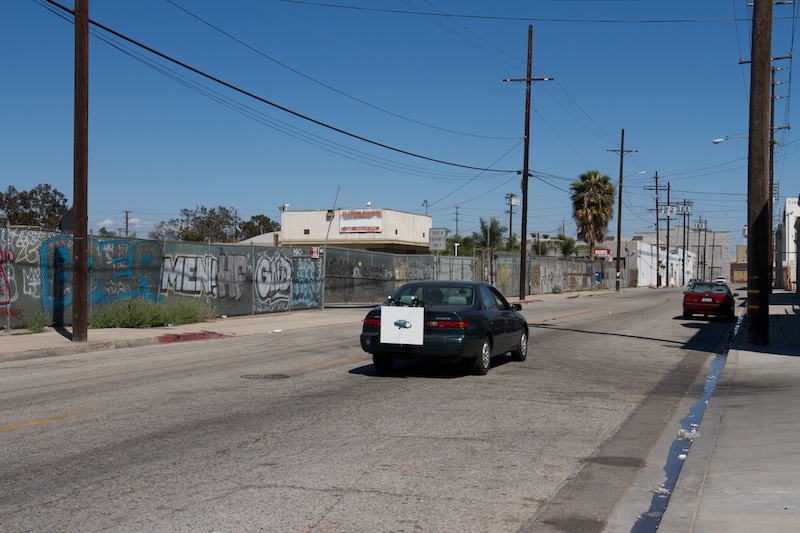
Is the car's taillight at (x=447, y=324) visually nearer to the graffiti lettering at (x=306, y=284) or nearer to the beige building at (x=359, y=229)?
the graffiti lettering at (x=306, y=284)

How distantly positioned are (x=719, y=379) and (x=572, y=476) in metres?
7.76

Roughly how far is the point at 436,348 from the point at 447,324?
39cm

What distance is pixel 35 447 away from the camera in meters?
7.38

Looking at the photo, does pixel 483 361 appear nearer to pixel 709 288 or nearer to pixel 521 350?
pixel 521 350

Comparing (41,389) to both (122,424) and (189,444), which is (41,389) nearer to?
(122,424)

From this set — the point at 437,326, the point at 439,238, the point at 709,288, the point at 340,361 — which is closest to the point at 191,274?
the point at 340,361

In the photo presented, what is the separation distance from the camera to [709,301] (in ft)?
96.1

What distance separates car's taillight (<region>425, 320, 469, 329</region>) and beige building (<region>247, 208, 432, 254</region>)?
170 feet

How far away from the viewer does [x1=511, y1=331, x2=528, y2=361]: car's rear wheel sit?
48.7 feet

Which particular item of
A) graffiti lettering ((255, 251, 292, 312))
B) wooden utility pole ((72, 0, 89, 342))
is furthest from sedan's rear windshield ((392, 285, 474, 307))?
graffiti lettering ((255, 251, 292, 312))

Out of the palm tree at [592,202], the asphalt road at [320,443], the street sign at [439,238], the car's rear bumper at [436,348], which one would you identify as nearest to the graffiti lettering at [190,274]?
the asphalt road at [320,443]

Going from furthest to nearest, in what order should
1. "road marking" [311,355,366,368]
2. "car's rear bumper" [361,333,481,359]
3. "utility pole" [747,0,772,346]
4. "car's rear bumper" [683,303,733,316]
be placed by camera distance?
1. "car's rear bumper" [683,303,733,316]
2. "utility pole" [747,0,772,346]
3. "road marking" [311,355,366,368]
4. "car's rear bumper" [361,333,481,359]

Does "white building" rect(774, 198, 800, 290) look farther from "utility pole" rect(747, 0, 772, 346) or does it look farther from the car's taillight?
Result: the car's taillight

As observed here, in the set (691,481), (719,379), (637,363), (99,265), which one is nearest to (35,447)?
(691,481)
